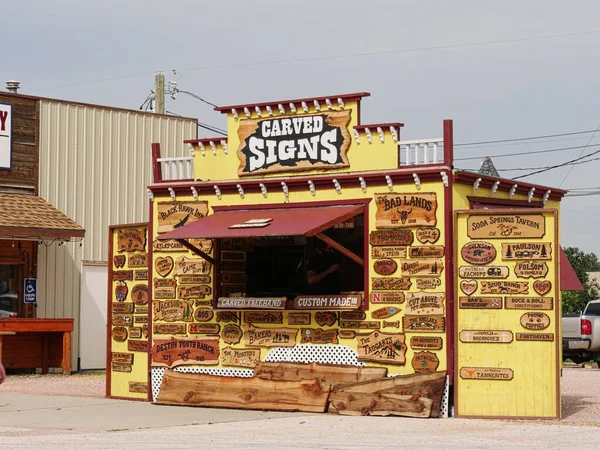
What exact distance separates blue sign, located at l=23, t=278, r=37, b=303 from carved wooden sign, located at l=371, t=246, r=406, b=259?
1137 centimetres

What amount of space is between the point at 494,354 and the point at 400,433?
9.01 ft

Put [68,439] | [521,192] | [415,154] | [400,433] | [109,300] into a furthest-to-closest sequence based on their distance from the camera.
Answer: [109,300] < [521,192] < [415,154] < [400,433] < [68,439]

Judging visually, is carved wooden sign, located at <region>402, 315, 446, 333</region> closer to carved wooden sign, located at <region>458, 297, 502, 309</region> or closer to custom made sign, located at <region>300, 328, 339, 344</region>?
carved wooden sign, located at <region>458, 297, 502, 309</region>

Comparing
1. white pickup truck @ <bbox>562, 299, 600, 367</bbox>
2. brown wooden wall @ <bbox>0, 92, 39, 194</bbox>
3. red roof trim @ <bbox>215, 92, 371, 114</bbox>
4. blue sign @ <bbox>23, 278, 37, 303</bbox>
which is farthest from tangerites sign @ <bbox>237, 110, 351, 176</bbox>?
white pickup truck @ <bbox>562, 299, 600, 367</bbox>

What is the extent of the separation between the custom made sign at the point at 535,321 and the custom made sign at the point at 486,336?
0.26m

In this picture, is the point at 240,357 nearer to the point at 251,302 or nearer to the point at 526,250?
the point at 251,302

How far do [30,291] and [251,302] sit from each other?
9459 millimetres

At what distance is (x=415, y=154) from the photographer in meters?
17.2

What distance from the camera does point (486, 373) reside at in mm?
16188

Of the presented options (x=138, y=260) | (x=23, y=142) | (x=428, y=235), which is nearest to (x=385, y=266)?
(x=428, y=235)

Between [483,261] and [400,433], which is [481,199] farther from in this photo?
[400,433]

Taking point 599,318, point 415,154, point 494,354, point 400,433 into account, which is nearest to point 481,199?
point 415,154

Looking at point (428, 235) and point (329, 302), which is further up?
point (428, 235)

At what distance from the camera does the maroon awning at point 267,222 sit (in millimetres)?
16891
